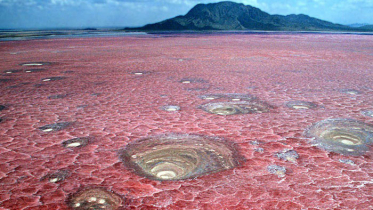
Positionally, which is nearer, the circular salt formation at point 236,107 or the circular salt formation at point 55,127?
the circular salt formation at point 55,127

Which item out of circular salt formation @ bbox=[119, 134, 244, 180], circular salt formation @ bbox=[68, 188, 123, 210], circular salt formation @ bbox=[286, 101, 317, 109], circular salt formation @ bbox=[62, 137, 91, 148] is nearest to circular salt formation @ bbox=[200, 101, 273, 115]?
circular salt formation @ bbox=[286, 101, 317, 109]

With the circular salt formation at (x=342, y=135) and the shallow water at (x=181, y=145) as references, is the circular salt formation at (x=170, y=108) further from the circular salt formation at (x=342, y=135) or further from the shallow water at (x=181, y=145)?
the circular salt formation at (x=342, y=135)

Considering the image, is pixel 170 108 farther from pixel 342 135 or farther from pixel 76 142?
pixel 342 135

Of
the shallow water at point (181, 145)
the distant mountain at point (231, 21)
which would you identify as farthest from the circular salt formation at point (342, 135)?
the distant mountain at point (231, 21)

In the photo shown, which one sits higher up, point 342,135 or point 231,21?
point 231,21

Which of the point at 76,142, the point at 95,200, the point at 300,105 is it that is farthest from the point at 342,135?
the point at 76,142

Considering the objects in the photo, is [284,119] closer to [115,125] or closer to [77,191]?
[115,125]

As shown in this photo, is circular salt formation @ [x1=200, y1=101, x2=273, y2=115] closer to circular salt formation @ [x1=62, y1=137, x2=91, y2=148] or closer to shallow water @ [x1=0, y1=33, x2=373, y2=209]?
shallow water @ [x1=0, y1=33, x2=373, y2=209]
